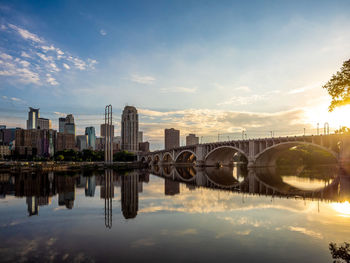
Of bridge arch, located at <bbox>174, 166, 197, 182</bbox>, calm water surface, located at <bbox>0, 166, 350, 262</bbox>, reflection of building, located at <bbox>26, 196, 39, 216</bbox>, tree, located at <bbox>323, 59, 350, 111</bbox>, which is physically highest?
tree, located at <bbox>323, 59, 350, 111</bbox>

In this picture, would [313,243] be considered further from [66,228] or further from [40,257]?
[66,228]

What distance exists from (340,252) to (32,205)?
2544 centimetres

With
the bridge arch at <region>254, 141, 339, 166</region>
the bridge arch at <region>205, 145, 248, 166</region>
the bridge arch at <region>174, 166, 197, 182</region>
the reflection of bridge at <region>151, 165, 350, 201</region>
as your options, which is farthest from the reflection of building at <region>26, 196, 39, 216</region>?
the bridge arch at <region>205, 145, 248, 166</region>

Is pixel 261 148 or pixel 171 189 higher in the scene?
pixel 261 148

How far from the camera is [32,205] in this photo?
83.7 feet

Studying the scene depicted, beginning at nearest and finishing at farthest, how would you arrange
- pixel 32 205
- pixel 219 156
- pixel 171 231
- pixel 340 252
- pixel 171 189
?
pixel 340 252 < pixel 171 231 < pixel 32 205 < pixel 171 189 < pixel 219 156

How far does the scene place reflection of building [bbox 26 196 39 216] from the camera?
22.2 m

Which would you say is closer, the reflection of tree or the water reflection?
the reflection of tree

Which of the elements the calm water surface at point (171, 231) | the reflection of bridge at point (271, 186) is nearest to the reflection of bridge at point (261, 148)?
the reflection of bridge at point (271, 186)

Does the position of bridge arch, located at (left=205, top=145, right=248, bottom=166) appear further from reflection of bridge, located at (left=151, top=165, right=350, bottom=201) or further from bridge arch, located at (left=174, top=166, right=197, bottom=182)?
reflection of bridge, located at (left=151, top=165, right=350, bottom=201)

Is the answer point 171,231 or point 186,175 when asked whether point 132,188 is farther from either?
point 186,175

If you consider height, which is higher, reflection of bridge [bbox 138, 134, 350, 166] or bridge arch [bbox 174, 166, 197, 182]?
reflection of bridge [bbox 138, 134, 350, 166]

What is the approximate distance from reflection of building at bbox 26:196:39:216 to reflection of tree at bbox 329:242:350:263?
21225 mm

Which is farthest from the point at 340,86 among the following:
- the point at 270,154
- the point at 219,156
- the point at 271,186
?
the point at 219,156
